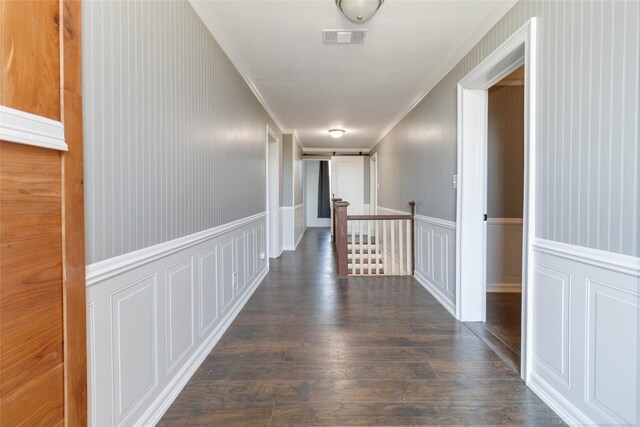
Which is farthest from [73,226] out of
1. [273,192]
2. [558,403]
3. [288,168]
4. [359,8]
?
[288,168]

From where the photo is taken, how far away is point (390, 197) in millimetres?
5766

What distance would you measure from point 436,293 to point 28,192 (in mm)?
3330

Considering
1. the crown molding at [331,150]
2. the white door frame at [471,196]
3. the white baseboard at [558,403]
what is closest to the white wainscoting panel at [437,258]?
the white door frame at [471,196]

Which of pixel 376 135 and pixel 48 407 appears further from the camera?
pixel 376 135

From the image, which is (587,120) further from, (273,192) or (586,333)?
(273,192)

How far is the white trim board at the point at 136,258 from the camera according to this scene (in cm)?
114

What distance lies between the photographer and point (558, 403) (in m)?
1.58

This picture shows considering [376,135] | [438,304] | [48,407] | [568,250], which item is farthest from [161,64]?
[376,135]

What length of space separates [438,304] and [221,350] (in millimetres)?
2096

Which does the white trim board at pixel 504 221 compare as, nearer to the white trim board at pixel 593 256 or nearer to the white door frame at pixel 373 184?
the white trim board at pixel 593 256

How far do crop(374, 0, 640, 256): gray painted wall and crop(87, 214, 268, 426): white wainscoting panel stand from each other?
79.1 inches

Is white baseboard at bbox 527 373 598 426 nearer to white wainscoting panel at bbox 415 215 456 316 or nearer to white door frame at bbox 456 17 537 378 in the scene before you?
white door frame at bbox 456 17 537 378

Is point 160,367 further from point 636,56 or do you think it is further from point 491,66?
point 491,66

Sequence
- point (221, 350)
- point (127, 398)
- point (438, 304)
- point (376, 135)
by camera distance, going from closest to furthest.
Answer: point (127, 398)
point (221, 350)
point (438, 304)
point (376, 135)
